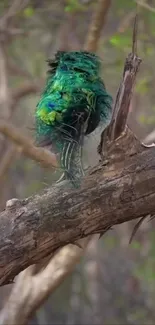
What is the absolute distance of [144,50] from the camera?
13.4 ft

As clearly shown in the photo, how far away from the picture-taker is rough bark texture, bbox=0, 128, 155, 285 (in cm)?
189

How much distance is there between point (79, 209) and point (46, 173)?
319 cm

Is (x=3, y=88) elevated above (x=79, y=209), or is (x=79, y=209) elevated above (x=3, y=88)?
(x=3, y=88)

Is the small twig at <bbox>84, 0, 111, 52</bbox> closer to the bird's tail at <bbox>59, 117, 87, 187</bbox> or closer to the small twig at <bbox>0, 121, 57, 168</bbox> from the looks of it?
the small twig at <bbox>0, 121, 57, 168</bbox>

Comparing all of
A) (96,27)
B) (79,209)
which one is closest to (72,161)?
(79,209)

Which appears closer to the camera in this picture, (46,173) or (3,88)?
(3,88)

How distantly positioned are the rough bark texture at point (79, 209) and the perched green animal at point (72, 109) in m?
0.07

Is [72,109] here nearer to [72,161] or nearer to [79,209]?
[72,161]

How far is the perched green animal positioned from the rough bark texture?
7 cm

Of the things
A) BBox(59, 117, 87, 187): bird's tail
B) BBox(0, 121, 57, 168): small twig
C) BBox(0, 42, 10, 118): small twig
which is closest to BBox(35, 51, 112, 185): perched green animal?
BBox(59, 117, 87, 187): bird's tail

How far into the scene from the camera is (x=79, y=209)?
6.24 feet

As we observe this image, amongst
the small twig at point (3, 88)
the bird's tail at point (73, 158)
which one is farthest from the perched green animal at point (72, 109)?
the small twig at point (3, 88)

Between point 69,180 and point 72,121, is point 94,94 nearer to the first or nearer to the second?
point 72,121

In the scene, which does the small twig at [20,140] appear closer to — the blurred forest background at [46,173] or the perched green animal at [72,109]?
the blurred forest background at [46,173]
